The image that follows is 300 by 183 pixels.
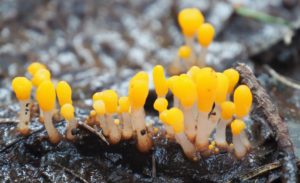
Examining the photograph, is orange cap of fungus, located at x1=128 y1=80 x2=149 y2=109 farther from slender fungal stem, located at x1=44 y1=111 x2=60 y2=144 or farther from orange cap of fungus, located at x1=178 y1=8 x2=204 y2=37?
orange cap of fungus, located at x1=178 y1=8 x2=204 y2=37

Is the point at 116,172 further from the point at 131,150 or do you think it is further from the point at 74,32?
the point at 74,32

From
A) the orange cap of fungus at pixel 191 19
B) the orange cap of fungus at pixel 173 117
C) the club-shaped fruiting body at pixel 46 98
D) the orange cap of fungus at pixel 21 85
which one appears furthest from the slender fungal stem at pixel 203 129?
the orange cap of fungus at pixel 191 19

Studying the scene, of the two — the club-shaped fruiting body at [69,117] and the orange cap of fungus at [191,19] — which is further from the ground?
the orange cap of fungus at [191,19]

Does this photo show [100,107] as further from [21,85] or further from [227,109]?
[227,109]

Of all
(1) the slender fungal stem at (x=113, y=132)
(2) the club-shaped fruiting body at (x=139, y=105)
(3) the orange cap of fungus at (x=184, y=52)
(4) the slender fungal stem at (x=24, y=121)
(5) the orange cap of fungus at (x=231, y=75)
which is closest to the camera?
(2) the club-shaped fruiting body at (x=139, y=105)

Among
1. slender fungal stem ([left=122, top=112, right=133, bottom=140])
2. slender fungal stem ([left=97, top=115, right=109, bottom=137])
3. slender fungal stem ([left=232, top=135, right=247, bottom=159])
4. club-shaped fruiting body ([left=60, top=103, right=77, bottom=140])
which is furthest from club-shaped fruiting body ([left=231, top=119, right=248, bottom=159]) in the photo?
club-shaped fruiting body ([left=60, top=103, right=77, bottom=140])

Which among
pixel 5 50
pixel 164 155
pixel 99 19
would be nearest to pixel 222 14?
pixel 99 19

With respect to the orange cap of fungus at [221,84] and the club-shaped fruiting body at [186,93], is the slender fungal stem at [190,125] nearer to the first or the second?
the club-shaped fruiting body at [186,93]
